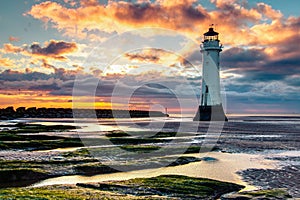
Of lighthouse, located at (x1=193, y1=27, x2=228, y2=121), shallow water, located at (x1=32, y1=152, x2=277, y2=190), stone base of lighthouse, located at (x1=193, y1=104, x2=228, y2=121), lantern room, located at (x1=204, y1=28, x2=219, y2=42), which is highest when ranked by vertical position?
lantern room, located at (x1=204, y1=28, x2=219, y2=42)

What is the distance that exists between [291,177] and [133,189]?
10.3 m

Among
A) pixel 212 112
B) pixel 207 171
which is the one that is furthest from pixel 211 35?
pixel 207 171

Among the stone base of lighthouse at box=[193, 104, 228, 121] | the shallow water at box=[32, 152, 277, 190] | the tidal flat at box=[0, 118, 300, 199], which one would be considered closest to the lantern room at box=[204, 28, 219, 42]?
the stone base of lighthouse at box=[193, 104, 228, 121]

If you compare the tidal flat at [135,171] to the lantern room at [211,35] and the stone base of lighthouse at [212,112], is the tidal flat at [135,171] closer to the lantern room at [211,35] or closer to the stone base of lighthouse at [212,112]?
the stone base of lighthouse at [212,112]

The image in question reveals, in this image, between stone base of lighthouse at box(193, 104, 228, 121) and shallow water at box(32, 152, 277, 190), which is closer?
shallow water at box(32, 152, 277, 190)

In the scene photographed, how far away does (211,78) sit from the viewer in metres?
70.4

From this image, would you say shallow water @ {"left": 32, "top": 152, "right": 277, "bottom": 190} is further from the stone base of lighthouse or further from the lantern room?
the lantern room

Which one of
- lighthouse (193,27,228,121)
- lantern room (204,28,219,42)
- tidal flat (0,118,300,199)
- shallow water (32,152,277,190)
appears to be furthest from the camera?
lantern room (204,28,219,42)

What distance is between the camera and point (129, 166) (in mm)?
22828

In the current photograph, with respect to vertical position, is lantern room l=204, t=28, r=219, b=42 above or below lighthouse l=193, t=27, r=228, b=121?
above

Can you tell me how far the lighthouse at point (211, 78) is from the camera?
231 feet

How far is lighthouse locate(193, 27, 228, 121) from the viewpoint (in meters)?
70.4

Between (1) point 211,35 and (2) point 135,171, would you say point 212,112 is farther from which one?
(2) point 135,171

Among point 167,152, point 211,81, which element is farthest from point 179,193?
point 211,81
